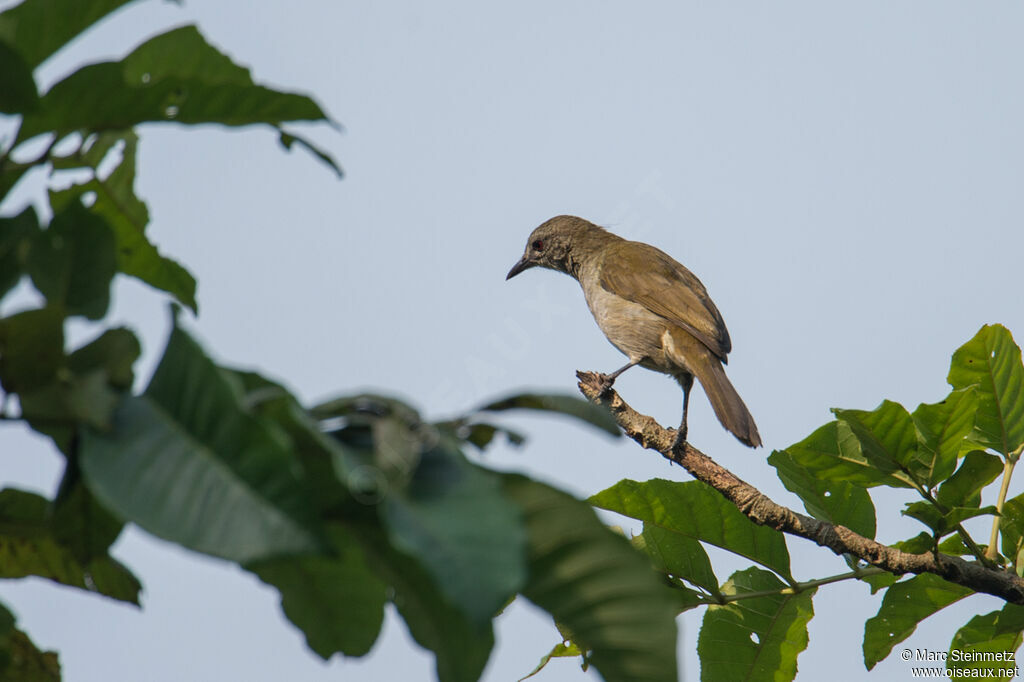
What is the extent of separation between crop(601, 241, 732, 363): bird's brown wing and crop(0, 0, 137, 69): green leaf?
5.12 metres

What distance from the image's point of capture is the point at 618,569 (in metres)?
1.11

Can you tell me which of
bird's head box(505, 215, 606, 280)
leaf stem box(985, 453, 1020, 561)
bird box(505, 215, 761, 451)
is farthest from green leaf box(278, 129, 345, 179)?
bird's head box(505, 215, 606, 280)

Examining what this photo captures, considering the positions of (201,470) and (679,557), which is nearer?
(201,470)

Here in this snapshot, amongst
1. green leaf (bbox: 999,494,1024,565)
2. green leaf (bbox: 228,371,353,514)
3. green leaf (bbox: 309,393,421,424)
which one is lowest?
green leaf (bbox: 228,371,353,514)

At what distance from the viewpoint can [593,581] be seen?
3.66ft

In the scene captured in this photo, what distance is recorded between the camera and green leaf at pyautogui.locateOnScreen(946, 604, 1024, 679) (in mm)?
3055

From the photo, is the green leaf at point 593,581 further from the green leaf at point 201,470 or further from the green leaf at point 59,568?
the green leaf at point 59,568

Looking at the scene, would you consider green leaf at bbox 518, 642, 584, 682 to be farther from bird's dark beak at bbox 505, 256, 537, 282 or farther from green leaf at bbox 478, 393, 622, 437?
bird's dark beak at bbox 505, 256, 537, 282

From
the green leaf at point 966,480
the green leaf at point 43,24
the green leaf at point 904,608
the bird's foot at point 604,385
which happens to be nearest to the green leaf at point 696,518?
the green leaf at point 904,608

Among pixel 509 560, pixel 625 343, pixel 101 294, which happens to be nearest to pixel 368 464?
pixel 509 560

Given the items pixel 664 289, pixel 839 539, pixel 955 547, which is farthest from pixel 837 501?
pixel 664 289

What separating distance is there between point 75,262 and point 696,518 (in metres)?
2.33

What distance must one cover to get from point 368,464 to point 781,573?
244 cm

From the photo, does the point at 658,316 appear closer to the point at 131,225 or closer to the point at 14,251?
the point at 131,225
